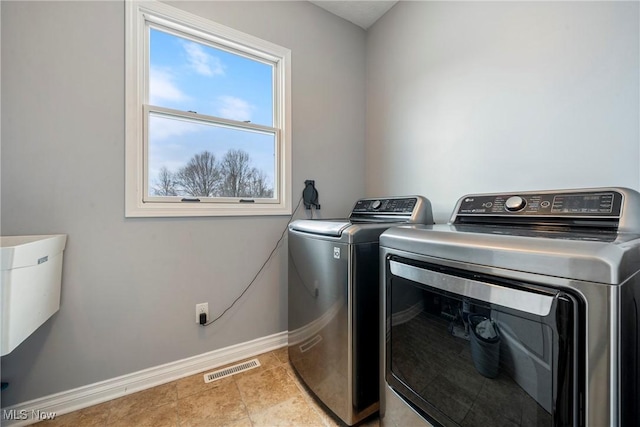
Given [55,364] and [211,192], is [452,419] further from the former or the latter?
[55,364]

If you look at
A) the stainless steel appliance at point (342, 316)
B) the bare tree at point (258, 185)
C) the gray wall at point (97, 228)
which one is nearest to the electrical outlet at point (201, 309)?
the gray wall at point (97, 228)

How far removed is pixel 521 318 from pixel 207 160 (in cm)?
182

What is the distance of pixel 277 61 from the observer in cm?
196

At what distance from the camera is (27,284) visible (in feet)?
3.33

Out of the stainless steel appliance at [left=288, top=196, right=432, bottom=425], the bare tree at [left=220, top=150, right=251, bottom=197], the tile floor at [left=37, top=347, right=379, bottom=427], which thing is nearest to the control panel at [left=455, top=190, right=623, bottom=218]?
the stainless steel appliance at [left=288, top=196, right=432, bottom=425]

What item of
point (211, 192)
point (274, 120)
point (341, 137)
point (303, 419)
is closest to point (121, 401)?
point (303, 419)

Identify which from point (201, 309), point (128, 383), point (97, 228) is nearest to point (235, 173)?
point (97, 228)

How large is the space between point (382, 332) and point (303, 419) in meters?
0.64

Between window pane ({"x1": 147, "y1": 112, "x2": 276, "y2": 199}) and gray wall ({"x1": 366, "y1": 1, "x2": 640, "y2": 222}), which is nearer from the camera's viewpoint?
gray wall ({"x1": 366, "y1": 1, "x2": 640, "y2": 222})

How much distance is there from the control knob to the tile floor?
1.20m

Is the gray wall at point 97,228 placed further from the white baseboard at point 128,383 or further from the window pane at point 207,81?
the window pane at point 207,81

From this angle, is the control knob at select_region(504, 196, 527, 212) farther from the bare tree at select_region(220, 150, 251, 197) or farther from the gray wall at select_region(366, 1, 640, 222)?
the bare tree at select_region(220, 150, 251, 197)

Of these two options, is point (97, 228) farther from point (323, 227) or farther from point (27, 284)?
point (323, 227)

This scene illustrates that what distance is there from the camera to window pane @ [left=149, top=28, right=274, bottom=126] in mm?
1589
